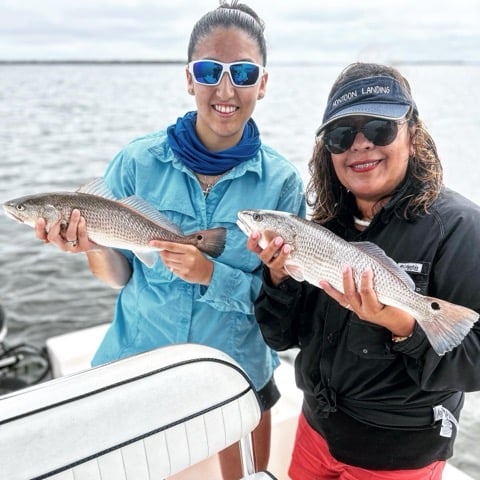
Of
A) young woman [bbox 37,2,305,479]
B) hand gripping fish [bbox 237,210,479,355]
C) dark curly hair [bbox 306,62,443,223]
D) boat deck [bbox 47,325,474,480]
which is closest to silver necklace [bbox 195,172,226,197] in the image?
young woman [bbox 37,2,305,479]

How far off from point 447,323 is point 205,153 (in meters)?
1.42

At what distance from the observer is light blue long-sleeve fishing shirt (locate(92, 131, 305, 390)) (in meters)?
2.74

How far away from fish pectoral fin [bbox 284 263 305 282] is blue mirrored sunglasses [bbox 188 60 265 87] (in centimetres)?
93

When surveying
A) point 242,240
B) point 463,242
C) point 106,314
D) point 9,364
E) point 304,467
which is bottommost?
point 106,314

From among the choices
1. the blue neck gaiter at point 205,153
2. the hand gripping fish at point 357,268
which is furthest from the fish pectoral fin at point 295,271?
the blue neck gaiter at point 205,153

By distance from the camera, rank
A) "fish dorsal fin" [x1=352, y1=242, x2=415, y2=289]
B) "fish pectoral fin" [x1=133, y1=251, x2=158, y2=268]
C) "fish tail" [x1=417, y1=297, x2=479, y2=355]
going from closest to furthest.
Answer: "fish tail" [x1=417, y1=297, x2=479, y2=355]
"fish dorsal fin" [x1=352, y1=242, x2=415, y2=289]
"fish pectoral fin" [x1=133, y1=251, x2=158, y2=268]

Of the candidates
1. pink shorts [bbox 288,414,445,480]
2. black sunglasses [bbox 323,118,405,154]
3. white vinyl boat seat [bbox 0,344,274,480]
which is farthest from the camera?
pink shorts [bbox 288,414,445,480]

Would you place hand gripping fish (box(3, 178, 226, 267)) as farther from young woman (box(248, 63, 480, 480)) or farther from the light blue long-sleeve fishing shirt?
young woman (box(248, 63, 480, 480))

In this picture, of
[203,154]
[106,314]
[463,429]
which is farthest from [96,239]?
[106,314]

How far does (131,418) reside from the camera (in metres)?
2.07

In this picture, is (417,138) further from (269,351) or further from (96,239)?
(96,239)

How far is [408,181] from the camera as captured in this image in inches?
94.0

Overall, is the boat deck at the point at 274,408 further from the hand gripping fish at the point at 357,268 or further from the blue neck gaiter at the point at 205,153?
the blue neck gaiter at the point at 205,153

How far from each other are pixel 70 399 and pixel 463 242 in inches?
65.0
